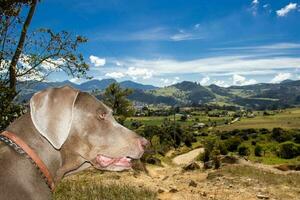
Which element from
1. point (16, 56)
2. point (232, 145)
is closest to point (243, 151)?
point (232, 145)

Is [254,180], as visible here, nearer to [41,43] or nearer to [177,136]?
[41,43]

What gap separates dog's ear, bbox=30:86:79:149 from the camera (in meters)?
3.55

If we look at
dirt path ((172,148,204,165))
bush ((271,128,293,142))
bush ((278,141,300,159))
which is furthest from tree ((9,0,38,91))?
bush ((271,128,293,142))

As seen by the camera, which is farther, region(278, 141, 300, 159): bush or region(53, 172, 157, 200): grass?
region(278, 141, 300, 159): bush

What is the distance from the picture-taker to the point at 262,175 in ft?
83.1

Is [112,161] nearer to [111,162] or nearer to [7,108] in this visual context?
[111,162]

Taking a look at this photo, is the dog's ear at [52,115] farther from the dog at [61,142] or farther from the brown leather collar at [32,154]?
the brown leather collar at [32,154]

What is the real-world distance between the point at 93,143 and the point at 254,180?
2083cm

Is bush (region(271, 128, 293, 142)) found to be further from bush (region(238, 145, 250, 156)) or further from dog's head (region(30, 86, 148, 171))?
dog's head (region(30, 86, 148, 171))

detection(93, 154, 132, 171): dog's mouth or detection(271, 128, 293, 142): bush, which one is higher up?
detection(93, 154, 132, 171): dog's mouth

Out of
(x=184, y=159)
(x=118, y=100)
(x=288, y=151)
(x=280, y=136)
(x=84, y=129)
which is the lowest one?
(x=280, y=136)

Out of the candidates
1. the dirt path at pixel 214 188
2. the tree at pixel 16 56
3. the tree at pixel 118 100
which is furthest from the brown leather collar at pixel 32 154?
the tree at pixel 118 100

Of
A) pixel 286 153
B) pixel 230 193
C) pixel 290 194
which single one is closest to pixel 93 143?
pixel 230 193

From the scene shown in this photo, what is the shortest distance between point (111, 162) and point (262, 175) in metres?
22.6
